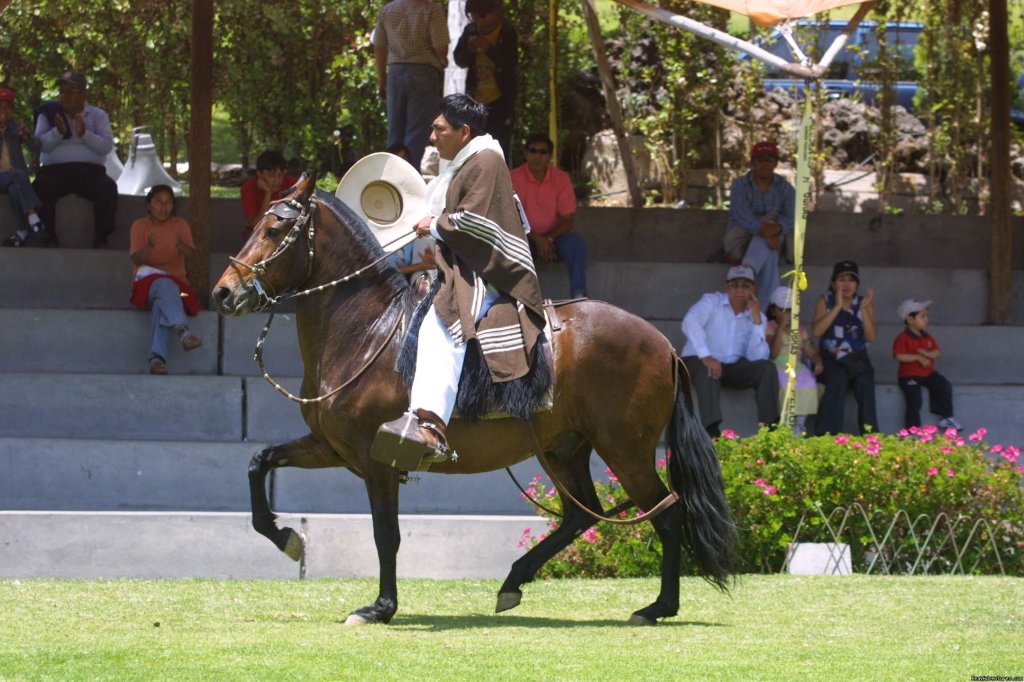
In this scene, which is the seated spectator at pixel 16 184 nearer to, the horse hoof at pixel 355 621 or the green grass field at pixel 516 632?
the green grass field at pixel 516 632

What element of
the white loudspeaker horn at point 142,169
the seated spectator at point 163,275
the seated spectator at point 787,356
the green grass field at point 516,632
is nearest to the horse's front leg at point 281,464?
the green grass field at point 516,632

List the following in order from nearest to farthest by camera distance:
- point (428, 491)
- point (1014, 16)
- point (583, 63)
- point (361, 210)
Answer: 1. point (361, 210)
2. point (428, 491)
3. point (583, 63)
4. point (1014, 16)

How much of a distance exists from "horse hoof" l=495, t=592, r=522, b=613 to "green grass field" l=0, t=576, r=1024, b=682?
0.29 feet

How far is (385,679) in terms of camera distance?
6.01 meters

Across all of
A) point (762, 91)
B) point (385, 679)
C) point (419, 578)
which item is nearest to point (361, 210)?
point (419, 578)

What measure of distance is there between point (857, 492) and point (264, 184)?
559cm

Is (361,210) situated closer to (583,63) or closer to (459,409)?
(459,409)

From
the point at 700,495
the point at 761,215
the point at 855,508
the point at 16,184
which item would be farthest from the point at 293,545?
the point at 761,215

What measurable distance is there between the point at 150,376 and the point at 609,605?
4.81 metres

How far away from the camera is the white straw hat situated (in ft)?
27.0

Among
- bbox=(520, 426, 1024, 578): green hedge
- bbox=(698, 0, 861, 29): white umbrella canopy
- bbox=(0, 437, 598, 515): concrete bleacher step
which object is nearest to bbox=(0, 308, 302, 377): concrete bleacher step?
bbox=(0, 437, 598, 515): concrete bleacher step

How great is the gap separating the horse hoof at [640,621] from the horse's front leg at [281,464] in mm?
1656

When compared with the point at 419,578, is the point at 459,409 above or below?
above

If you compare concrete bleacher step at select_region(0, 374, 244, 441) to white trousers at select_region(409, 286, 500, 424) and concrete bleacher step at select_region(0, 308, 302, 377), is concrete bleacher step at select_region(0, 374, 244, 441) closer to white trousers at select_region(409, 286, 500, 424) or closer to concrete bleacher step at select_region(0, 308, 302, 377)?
concrete bleacher step at select_region(0, 308, 302, 377)
